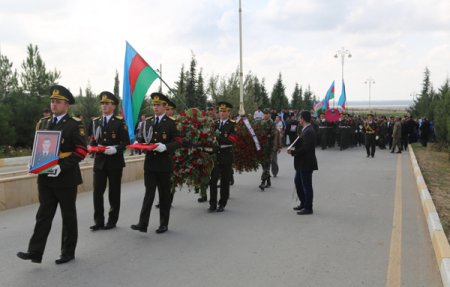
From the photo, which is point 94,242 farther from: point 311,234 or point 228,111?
point 228,111

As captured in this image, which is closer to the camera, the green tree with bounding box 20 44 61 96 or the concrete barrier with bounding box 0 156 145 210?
the concrete barrier with bounding box 0 156 145 210

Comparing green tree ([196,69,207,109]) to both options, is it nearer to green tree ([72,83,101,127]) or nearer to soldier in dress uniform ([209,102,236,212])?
green tree ([72,83,101,127])

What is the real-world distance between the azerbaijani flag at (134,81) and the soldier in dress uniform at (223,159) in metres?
1.83

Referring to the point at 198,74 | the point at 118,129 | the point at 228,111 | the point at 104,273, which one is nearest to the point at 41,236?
the point at 104,273

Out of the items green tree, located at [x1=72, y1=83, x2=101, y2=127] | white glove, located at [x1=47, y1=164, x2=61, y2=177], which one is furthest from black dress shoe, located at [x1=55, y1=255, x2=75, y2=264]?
green tree, located at [x1=72, y1=83, x2=101, y2=127]

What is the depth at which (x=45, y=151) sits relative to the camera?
17.3 ft

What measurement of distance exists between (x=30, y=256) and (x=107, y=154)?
217cm

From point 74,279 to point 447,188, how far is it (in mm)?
9277

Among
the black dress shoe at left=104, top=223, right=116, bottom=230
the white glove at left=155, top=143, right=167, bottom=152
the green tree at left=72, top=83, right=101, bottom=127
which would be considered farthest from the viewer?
the green tree at left=72, top=83, right=101, bottom=127

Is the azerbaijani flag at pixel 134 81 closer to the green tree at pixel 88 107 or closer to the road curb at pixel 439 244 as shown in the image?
the road curb at pixel 439 244

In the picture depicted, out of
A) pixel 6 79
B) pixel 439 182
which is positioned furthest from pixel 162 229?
pixel 6 79

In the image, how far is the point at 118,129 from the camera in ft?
23.0

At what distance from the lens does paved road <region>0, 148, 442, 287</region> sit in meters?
5.04

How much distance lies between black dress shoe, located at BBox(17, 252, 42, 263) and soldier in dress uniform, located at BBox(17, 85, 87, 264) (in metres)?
0.01
